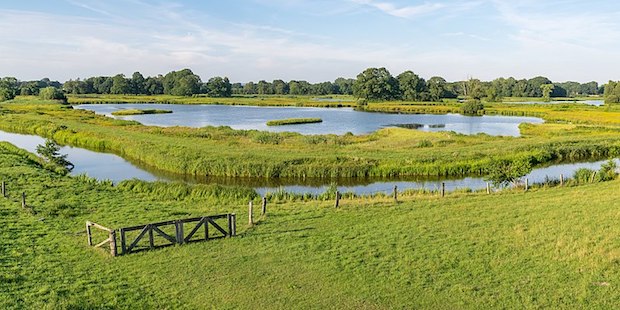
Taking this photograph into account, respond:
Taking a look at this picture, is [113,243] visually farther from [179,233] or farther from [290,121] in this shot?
[290,121]

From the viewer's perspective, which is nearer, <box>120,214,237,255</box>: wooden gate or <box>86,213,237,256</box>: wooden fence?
<box>86,213,237,256</box>: wooden fence

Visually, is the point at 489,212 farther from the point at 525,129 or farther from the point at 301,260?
the point at 525,129

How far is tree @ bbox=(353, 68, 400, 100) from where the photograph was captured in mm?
188375

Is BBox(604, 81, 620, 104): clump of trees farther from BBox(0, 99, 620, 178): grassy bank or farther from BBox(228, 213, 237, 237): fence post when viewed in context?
BBox(228, 213, 237, 237): fence post

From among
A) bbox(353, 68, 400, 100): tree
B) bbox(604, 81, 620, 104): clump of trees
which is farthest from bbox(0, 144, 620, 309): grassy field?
bbox(353, 68, 400, 100): tree

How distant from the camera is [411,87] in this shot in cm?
19488

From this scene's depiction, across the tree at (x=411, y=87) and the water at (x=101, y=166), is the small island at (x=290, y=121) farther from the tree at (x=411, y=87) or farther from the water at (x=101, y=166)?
the tree at (x=411, y=87)

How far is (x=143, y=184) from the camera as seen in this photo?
34.7 metres

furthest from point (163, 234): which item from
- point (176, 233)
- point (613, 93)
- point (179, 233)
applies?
point (613, 93)

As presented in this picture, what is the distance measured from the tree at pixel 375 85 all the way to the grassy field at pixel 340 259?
6406 inches

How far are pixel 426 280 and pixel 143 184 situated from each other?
25017 mm

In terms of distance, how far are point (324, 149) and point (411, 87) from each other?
14979 cm

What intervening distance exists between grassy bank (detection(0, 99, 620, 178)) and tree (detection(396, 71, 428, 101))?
116 m

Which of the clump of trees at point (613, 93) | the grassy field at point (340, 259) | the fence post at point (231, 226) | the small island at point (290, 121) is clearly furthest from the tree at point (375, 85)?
the fence post at point (231, 226)
